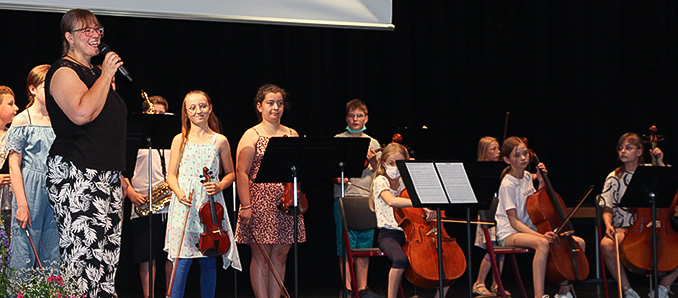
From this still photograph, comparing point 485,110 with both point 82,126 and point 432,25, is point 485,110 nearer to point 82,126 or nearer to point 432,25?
point 432,25

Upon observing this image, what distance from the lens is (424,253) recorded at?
395 cm

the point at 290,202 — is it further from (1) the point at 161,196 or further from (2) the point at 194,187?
(1) the point at 161,196

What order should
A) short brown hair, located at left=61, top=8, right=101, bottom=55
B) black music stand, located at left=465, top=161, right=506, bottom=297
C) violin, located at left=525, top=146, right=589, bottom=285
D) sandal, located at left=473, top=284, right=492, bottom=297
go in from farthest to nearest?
sandal, located at left=473, top=284, right=492, bottom=297, violin, located at left=525, top=146, right=589, bottom=285, black music stand, located at left=465, top=161, right=506, bottom=297, short brown hair, located at left=61, top=8, right=101, bottom=55

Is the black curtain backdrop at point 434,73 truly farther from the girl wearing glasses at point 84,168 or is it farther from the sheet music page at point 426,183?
the girl wearing glasses at point 84,168

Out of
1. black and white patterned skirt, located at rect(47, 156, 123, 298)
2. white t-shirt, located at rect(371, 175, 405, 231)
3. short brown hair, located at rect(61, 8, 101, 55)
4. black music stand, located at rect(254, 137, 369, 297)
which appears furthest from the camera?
white t-shirt, located at rect(371, 175, 405, 231)

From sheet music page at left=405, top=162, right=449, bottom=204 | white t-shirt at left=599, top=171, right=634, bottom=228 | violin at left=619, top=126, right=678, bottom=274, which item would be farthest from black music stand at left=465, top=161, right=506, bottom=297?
white t-shirt at left=599, top=171, right=634, bottom=228

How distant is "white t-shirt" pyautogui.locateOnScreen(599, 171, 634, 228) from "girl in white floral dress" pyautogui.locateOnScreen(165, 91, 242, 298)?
2.70 metres

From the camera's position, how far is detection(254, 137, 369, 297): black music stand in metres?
3.42

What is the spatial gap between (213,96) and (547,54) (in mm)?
3263

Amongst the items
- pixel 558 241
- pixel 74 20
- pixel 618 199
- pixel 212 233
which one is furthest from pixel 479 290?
pixel 74 20

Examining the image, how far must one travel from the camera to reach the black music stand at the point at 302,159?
3422 millimetres

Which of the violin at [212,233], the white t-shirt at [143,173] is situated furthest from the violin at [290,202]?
the white t-shirt at [143,173]

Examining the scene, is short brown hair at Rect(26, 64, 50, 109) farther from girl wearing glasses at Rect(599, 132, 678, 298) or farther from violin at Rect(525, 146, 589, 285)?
girl wearing glasses at Rect(599, 132, 678, 298)

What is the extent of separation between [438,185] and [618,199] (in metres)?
2.23
